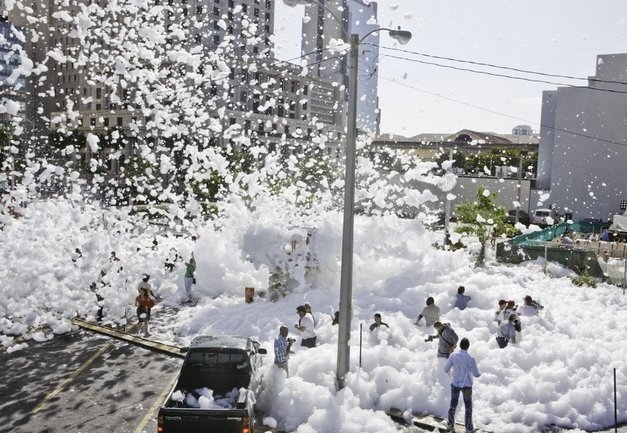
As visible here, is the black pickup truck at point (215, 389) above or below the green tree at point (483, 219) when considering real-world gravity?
below

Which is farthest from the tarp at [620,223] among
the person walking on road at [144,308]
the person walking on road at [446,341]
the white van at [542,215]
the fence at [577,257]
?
the person walking on road at [144,308]

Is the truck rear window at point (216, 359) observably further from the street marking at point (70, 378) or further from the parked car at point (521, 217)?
the parked car at point (521, 217)

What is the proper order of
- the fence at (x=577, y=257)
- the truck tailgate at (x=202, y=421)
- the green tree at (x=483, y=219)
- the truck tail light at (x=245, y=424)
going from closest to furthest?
the truck tailgate at (x=202, y=421) → the truck tail light at (x=245, y=424) → the fence at (x=577, y=257) → the green tree at (x=483, y=219)

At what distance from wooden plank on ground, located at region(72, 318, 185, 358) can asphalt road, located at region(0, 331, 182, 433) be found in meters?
0.20

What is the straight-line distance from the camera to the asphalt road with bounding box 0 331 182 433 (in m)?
10.4

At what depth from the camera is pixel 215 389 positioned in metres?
10.2

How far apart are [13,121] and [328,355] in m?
92.2

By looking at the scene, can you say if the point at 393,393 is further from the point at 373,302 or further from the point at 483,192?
the point at 483,192

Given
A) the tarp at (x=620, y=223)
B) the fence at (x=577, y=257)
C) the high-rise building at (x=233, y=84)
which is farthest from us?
the high-rise building at (x=233, y=84)

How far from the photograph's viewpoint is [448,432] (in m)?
10.3

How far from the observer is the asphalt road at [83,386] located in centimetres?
1045

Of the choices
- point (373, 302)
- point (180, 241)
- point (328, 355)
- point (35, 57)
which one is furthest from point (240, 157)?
point (35, 57)

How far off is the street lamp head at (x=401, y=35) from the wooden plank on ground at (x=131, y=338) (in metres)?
9.37

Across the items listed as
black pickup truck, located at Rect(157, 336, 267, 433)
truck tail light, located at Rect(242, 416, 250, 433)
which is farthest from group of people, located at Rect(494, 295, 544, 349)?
truck tail light, located at Rect(242, 416, 250, 433)
